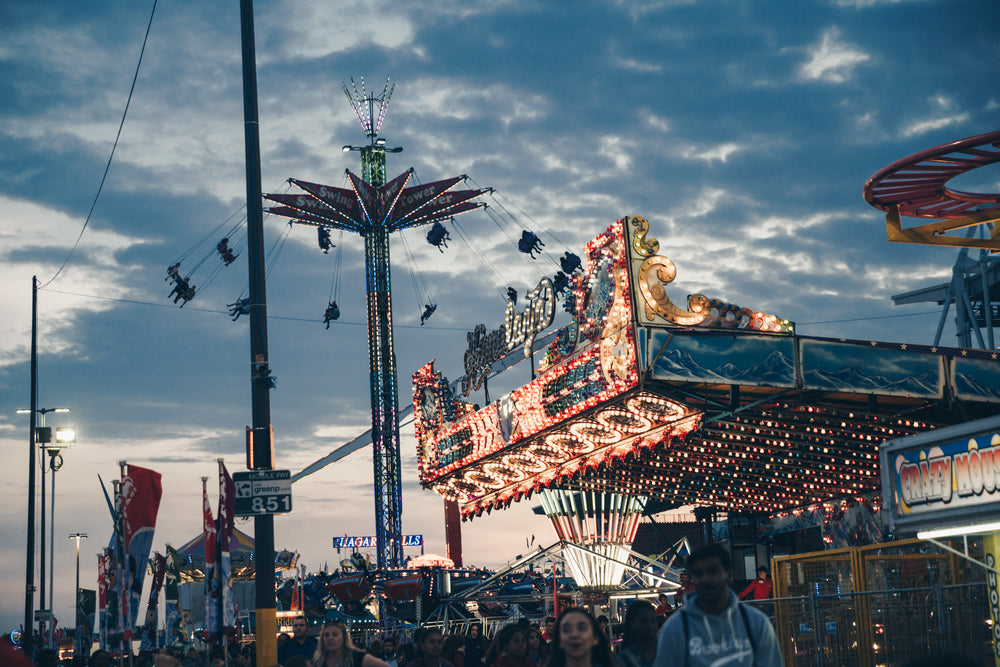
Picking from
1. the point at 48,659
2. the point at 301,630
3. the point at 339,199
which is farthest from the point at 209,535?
the point at 339,199

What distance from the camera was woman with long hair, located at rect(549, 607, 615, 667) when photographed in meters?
6.09

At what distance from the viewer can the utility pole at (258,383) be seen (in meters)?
12.9

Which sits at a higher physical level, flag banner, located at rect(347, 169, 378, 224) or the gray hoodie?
flag banner, located at rect(347, 169, 378, 224)

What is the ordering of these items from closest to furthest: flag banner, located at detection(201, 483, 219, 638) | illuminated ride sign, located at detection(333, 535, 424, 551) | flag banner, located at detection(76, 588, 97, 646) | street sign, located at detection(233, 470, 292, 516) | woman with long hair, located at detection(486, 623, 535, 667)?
woman with long hair, located at detection(486, 623, 535, 667) → street sign, located at detection(233, 470, 292, 516) → flag banner, located at detection(201, 483, 219, 638) → flag banner, located at detection(76, 588, 97, 646) → illuminated ride sign, located at detection(333, 535, 424, 551)

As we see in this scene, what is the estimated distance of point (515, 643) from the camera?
8.65 meters

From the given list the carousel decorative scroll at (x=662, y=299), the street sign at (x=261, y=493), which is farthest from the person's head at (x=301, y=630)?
the carousel decorative scroll at (x=662, y=299)

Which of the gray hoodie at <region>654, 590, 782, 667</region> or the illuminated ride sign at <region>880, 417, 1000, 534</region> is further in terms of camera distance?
the illuminated ride sign at <region>880, 417, 1000, 534</region>

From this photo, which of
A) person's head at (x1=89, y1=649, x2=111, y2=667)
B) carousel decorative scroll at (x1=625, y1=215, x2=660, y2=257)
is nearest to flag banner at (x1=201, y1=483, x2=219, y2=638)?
person's head at (x1=89, y1=649, x2=111, y2=667)

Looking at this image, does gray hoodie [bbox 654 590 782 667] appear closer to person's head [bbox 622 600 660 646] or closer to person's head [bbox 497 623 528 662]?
person's head [bbox 622 600 660 646]

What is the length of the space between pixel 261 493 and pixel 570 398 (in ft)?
39.3

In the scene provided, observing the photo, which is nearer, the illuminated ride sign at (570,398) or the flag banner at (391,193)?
the illuminated ride sign at (570,398)

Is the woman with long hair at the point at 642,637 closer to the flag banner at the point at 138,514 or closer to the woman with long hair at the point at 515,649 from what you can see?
the woman with long hair at the point at 515,649

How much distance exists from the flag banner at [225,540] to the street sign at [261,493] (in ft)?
8.47

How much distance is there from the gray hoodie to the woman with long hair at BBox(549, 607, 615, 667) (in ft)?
2.88
